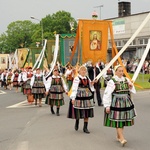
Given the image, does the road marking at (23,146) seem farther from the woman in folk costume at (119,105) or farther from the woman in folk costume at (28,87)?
the woman in folk costume at (28,87)

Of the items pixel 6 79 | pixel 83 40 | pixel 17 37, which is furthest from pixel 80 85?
pixel 17 37

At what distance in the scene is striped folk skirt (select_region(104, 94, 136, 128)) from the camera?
22.8 ft

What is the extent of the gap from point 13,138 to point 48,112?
4.23 m

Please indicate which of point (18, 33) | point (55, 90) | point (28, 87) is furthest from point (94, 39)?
point (18, 33)

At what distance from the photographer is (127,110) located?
22.8 feet

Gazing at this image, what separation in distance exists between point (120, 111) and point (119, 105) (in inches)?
4.5

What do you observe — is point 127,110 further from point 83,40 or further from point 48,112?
point 83,40

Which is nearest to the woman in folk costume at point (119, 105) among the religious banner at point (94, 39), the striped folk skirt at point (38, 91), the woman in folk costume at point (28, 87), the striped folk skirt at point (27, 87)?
the striped folk skirt at point (38, 91)

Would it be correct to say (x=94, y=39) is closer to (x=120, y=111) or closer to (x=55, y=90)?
(x=55, y=90)

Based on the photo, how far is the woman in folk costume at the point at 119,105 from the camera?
6945 millimetres

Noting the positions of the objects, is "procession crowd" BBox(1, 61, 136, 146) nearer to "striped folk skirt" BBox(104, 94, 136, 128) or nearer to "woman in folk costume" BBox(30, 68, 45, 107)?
"striped folk skirt" BBox(104, 94, 136, 128)

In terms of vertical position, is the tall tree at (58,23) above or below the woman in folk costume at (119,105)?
above

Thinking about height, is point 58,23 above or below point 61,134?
above

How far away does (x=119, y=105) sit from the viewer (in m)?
6.96
